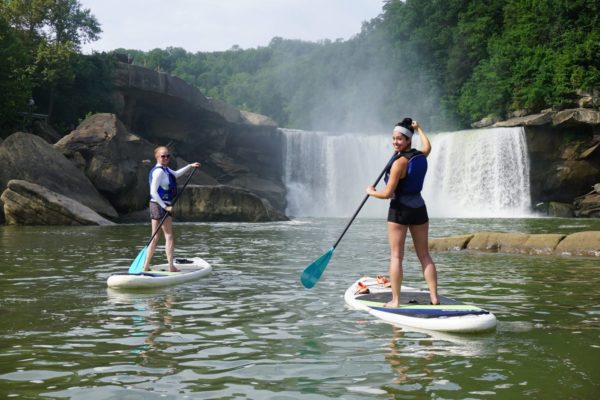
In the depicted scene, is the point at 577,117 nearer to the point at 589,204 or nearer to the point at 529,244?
the point at 589,204

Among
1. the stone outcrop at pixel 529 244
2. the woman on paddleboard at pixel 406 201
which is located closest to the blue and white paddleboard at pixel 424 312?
the woman on paddleboard at pixel 406 201

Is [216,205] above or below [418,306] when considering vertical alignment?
above

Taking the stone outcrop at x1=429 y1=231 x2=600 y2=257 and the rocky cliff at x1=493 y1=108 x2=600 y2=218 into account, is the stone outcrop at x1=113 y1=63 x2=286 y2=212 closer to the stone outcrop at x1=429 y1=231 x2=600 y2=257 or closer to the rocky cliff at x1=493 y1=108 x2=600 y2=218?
the rocky cliff at x1=493 y1=108 x2=600 y2=218

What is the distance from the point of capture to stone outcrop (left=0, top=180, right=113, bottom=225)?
24.7 metres

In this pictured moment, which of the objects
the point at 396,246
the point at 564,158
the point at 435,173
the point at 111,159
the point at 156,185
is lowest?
the point at 396,246

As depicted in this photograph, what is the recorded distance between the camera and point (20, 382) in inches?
186

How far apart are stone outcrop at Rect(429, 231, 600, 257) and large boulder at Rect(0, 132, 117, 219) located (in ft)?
55.1

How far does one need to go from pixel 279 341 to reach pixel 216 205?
2495 centimetres

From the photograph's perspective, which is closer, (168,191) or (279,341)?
(279,341)

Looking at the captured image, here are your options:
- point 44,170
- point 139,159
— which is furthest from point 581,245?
point 139,159

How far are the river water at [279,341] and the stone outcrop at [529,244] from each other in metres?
2.41

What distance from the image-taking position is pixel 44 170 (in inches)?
1072

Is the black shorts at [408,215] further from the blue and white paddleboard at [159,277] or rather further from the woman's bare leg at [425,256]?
the blue and white paddleboard at [159,277]

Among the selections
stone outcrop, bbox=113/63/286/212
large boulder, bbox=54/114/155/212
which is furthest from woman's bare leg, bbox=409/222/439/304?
stone outcrop, bbox=113/63/286/212
